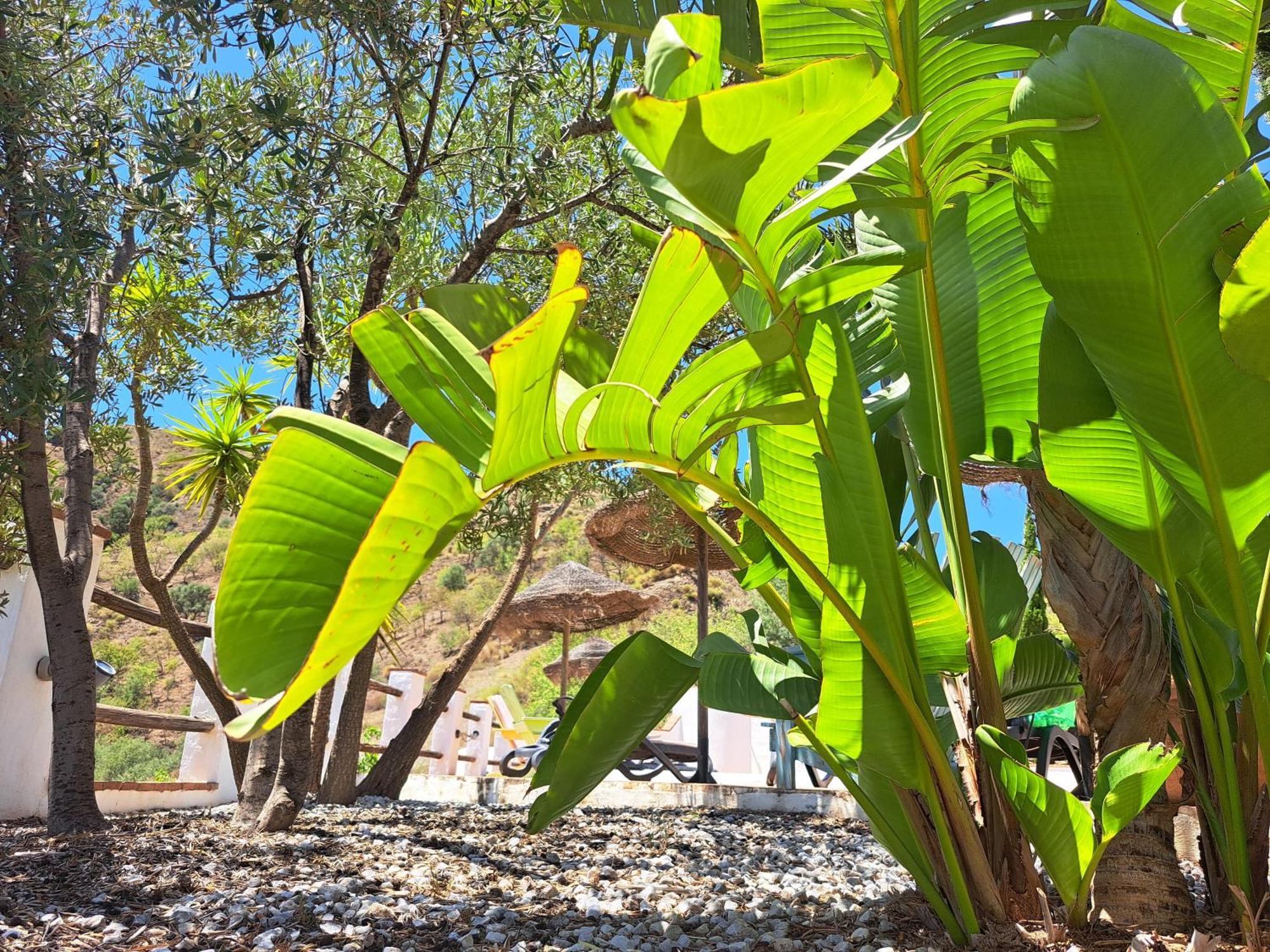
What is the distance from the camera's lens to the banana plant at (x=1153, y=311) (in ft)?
4.26

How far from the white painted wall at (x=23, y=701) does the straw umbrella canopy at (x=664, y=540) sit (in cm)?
422

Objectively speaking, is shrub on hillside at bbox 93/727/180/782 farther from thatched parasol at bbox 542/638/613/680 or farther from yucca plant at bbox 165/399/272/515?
yucca plant at bbox 165/399/272/515

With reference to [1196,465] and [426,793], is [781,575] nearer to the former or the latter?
[1196,465]

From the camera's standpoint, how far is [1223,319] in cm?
130

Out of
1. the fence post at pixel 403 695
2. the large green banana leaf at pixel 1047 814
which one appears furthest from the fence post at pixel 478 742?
the large green banana leaf at pixel 1047 814

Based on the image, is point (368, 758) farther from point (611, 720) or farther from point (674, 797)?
point (611, 720)

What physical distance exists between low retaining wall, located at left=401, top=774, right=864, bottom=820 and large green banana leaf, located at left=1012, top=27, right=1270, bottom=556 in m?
4.51

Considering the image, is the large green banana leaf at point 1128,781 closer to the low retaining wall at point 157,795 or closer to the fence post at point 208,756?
the low retaining wall at point 157,795

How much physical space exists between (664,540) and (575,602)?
7.96ft

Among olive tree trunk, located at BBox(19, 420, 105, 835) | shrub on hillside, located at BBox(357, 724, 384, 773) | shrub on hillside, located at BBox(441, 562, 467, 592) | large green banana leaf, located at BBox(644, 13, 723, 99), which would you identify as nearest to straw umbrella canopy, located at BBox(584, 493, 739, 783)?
shrub on hillside, located at BBox(357, 724, 384, 773)

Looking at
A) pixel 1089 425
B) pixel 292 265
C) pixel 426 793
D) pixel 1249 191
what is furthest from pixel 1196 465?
pixel 426 793

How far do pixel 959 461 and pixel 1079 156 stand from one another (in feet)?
2.10

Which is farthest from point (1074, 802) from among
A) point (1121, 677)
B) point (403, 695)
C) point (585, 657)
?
point (585, 657)

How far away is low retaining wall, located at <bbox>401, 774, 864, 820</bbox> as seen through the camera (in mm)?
5758
